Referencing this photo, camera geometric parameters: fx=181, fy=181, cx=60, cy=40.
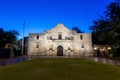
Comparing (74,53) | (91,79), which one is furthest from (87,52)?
(91,79)

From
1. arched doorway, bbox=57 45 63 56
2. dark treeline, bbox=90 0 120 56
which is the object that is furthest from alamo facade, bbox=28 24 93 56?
dark treeline, bbox=90 0 120 56

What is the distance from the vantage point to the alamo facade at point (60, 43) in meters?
46.5

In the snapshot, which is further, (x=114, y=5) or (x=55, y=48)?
(x=55, y=48)

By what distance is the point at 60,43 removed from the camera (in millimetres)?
46969

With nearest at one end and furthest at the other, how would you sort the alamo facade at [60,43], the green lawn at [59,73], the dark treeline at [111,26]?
the green lawn at [59,73]
the dark treeline at [111,26]
the alamo facade at [60,43]

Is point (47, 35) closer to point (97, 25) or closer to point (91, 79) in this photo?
point (97, 25)

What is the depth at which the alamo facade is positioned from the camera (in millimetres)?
46500

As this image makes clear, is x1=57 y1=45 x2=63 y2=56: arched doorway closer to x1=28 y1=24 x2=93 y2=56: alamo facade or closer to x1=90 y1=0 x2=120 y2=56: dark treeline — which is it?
x1=28 y1=24 x2=93 y2=56: alamo facade

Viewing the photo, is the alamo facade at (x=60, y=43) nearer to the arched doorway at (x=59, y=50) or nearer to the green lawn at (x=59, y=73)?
the arched doorway at (x=59, y=50)

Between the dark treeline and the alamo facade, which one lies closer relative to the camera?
the dark treeline

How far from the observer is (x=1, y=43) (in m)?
50.0

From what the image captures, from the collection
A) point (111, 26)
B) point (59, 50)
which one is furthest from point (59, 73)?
point (59, 50)

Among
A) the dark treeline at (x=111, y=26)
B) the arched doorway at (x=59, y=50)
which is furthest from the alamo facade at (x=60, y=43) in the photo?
the dark treeline at (x=111, y=26)

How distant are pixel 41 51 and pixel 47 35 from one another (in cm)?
453
